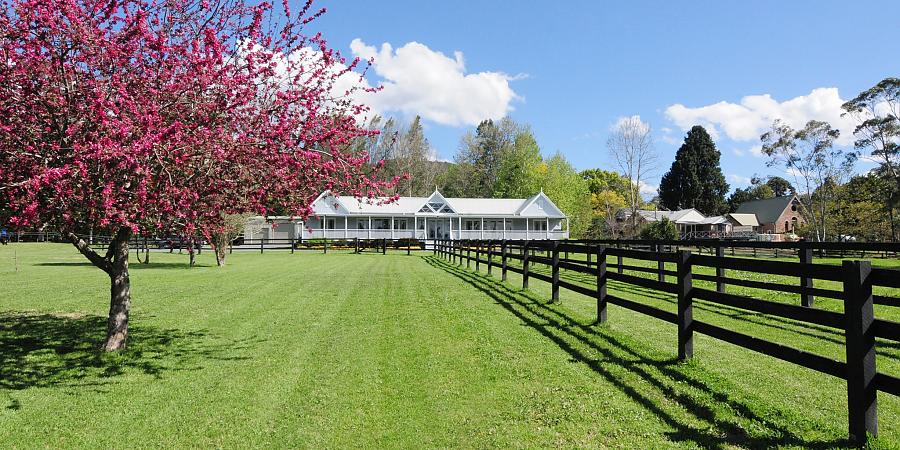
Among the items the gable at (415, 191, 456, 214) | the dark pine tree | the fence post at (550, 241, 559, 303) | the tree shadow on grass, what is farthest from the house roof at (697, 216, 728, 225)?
the tree shadow on grass

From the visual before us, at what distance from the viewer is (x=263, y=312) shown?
1155 centimetres

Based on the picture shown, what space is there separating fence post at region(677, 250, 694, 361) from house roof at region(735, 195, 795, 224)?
9483cm

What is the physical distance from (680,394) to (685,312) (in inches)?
53.8

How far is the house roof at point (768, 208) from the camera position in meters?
89.2

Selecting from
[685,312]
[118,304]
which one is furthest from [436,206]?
[685,312]

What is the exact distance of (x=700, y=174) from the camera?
325ft

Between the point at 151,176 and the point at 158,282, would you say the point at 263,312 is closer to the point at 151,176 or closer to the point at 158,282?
the point at 151,176

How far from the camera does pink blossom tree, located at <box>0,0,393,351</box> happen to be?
5.78 meters

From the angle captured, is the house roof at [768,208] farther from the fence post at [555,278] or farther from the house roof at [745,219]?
the fence post at [555,278]

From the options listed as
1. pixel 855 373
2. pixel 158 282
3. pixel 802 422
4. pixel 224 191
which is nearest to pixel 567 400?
pixel 802 422

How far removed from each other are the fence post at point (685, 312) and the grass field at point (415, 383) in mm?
177

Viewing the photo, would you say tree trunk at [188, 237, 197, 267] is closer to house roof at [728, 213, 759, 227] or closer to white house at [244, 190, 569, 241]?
white house at [244, 190, 569, 241]

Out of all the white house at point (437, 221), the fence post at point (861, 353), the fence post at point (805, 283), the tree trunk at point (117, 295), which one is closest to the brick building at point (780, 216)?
the white house at point (437, 221)

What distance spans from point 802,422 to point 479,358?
359 centimetres
